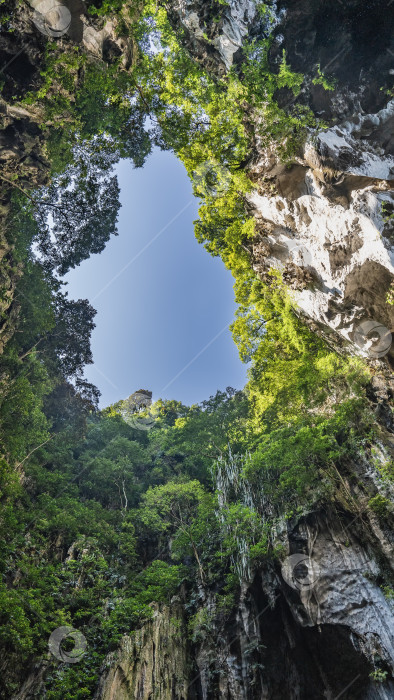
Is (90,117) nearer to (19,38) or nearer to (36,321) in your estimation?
(19,38)

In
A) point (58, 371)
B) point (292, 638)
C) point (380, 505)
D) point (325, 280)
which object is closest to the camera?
point (325, 280)

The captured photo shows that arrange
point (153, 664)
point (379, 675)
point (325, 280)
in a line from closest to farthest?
point (379, 675)
point (325, 280)
point (153, 664)

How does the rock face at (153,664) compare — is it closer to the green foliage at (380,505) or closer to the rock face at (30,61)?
the green foliage at (380,505)

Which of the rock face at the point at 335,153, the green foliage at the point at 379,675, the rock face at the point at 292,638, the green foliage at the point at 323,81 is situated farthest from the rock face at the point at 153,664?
the green foliage at the point at 323,81

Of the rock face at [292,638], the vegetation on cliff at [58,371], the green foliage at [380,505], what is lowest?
the rock face at [292,638]

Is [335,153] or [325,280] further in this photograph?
[325,280]

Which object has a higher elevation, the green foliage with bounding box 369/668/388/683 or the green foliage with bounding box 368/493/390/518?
the green foliage with bounding box 368/493/390/518

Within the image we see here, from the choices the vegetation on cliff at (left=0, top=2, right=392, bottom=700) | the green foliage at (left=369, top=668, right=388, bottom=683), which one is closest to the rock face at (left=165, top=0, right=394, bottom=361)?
the vegetation on cliff at (left=0, top=2, right=392, bottom=700)

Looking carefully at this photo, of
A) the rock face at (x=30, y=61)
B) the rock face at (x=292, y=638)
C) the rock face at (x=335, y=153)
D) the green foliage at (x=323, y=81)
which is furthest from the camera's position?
the rock face at (x=30, y=61)

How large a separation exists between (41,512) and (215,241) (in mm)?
10329

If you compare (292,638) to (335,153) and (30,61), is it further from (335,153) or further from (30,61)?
(30,61)

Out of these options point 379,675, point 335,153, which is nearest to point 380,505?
point 379,675

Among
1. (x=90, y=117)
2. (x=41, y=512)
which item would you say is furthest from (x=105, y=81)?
(x=41, y=512)

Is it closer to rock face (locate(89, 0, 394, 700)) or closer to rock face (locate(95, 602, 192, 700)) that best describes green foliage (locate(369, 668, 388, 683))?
rock face (locate(89, 0, 394, 700))
